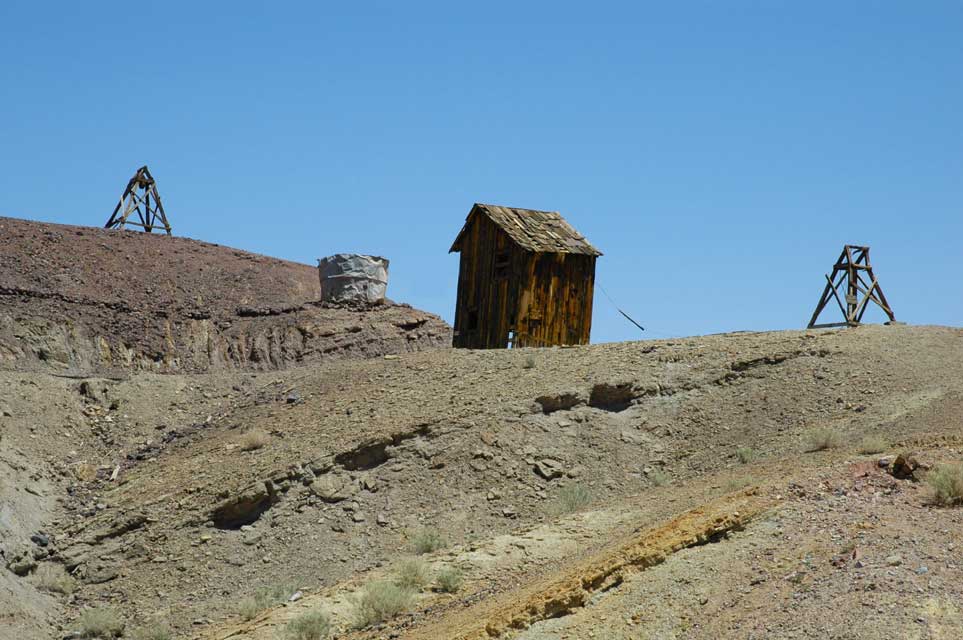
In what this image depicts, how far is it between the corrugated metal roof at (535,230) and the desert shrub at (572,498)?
30.8 ft

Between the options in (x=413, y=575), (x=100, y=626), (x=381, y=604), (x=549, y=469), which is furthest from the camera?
(x=549, y=469)

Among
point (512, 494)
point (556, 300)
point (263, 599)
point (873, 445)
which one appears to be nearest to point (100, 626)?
point (263, 599)

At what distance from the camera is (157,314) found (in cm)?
3041

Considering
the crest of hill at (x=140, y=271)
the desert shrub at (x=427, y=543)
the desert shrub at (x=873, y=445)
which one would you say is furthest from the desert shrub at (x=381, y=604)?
the crest of hill at (x=140, y=271)

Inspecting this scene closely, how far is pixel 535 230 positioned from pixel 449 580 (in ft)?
47.5

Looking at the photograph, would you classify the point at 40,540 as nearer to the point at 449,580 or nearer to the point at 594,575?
the point at 449,580

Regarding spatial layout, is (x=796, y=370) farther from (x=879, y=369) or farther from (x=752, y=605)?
(x=752, y=605)

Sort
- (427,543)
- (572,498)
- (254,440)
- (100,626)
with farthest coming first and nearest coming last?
(254,440) < (572,498) < (427,543) < (100,626)

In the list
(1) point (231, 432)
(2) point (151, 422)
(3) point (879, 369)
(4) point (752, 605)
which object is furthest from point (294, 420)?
(4) point (752, 605)

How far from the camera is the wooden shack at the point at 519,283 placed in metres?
27.9

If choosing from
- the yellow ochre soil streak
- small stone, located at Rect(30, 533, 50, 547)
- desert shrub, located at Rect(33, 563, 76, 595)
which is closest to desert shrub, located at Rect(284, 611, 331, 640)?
the yellow ochre soil streak

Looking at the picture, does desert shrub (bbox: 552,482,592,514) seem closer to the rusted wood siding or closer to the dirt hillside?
the dirt hillside

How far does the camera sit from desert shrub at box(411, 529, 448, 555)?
704 inches

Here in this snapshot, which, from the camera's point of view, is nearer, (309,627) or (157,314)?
(309,627)
